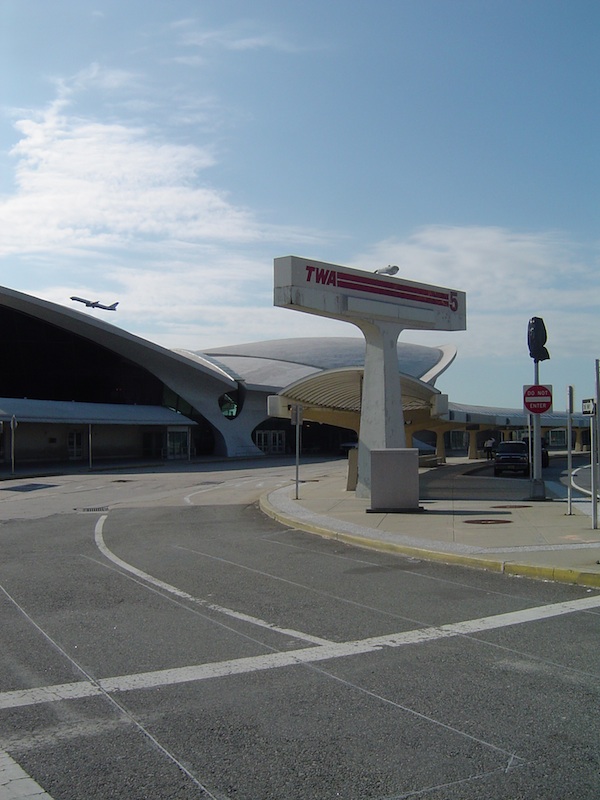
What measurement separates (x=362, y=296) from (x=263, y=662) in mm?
16412

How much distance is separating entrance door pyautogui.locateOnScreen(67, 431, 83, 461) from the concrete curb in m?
37.3

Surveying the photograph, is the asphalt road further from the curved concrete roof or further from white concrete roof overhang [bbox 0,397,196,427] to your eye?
the curved concrete roof

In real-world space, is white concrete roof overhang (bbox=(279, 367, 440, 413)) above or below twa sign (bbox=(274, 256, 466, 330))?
below

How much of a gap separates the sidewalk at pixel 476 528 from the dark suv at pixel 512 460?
9.64 m

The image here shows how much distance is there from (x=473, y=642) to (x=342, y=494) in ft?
57.0

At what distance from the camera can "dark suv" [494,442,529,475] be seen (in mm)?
34469

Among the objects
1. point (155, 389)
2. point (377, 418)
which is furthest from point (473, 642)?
point (155, 389)

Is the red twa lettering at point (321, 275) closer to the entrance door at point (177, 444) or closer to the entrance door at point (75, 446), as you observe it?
the entrance door at point (75, 446)

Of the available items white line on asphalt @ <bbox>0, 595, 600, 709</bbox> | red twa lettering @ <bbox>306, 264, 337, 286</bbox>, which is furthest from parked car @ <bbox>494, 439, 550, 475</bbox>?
white line on asphalt @ <bbox>0, 595, 600, 709</bbox>

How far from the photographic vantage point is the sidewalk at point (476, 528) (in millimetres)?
11008

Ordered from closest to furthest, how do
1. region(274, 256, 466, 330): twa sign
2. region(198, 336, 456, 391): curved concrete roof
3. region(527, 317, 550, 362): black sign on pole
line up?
region(274, 256, 466, 330): twa sign < region(527, 317, 550, 362): black sign on pole < region(198, 336, 456, 391): curved concrete roof

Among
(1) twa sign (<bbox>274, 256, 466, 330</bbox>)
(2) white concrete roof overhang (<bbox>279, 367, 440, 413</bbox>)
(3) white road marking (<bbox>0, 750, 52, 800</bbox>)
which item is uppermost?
(1) twa sign (<bbox>274, 256, 466, 330</bbox>)

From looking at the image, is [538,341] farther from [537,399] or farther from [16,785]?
[16,785]

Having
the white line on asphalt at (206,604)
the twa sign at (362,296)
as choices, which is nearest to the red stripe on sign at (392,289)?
the twa sign at (362,296)
